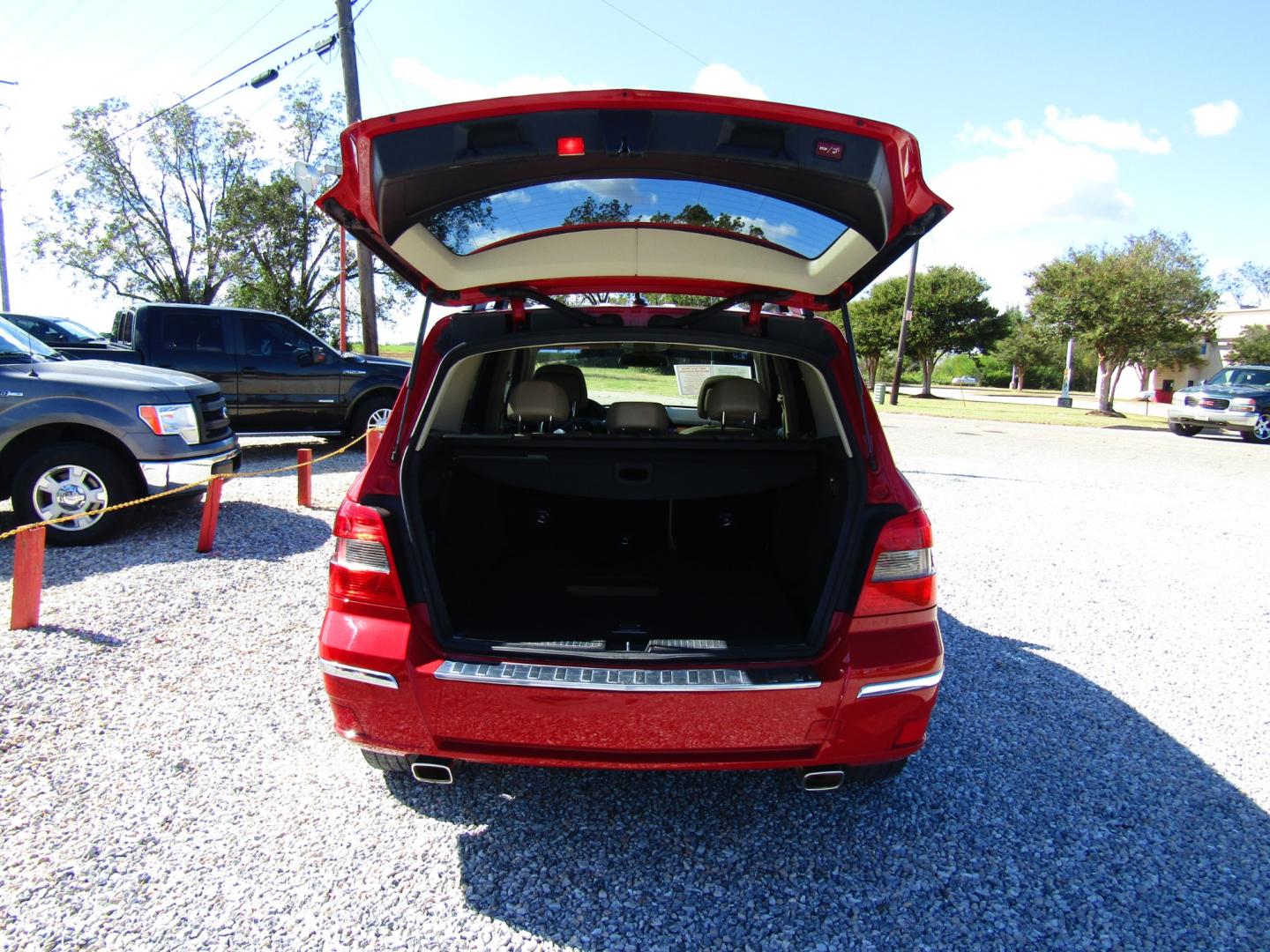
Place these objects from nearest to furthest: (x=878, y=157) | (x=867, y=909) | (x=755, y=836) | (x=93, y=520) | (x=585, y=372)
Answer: (x=878, y=157), (x=867, y=909), (x=755, y=836), (x=585, y=372), (x=93, y=520)

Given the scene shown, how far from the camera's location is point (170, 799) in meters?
2.56

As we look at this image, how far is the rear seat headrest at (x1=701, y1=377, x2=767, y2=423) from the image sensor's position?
344 cm

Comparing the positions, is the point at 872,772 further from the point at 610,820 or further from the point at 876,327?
the point at 876,327

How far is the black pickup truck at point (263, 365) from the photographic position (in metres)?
9.33

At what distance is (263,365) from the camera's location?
9625 mm

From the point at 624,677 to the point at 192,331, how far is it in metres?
9.55

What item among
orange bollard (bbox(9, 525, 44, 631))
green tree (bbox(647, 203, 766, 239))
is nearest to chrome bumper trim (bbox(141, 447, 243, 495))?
orange bollard (bbox(9, 525, 44, 631))

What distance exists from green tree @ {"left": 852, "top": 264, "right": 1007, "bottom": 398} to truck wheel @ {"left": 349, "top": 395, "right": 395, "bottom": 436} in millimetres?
32973

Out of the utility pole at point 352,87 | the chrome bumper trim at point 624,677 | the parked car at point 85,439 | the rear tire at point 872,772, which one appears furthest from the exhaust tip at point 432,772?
the utility pole at point 352,87

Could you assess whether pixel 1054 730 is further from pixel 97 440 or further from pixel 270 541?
pixel 97 440

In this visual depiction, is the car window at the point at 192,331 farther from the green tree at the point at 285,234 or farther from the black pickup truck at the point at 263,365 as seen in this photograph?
the green tree at the point at 285,234

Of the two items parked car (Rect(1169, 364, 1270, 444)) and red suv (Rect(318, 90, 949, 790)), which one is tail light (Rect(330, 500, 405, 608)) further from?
parked car (Rect(1169, 364, 1270, 444))

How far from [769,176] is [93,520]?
5.72 metres

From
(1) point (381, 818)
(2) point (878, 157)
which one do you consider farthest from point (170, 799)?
(2) point (878, 157)
